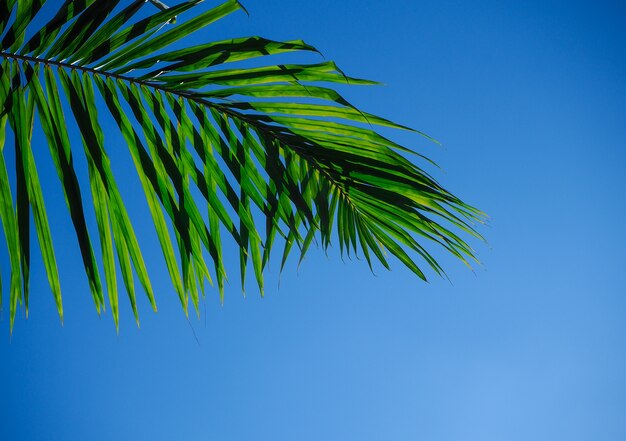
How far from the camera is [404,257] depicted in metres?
0.84

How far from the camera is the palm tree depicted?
0.54 metres

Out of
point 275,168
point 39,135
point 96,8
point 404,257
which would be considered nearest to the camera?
point 96,8

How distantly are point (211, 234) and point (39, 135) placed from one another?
161 inches

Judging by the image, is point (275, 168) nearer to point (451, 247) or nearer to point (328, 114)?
point (328, 114)

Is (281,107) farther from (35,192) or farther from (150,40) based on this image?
(35,192)

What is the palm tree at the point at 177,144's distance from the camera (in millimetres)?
542

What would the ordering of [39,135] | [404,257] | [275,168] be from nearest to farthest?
[275,168] → [404,257] → [39,135]

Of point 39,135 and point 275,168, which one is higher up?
point 39,135

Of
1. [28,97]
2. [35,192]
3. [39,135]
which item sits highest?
[39,135]

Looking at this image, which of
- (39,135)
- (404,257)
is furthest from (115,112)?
(39,135)

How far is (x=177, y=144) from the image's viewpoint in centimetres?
64

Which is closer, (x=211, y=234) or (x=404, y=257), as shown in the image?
(x=211, y=234)

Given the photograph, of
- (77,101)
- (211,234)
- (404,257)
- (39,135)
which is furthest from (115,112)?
(39,135)

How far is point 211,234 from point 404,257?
12.2 inches
